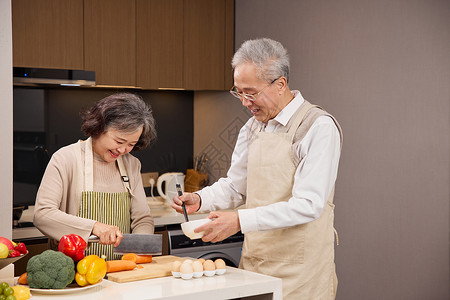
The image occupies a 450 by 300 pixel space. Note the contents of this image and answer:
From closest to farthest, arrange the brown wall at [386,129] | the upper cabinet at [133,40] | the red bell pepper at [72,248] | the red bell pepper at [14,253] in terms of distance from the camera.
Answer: the red bell pepper at [14,253] < the red bell pepper at [72,248] < the brown wall at [386,129] < the upper cabinet at [133,40]

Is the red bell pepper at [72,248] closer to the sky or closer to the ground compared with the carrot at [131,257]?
closer to the sky

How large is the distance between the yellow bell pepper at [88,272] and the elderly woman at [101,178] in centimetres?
46

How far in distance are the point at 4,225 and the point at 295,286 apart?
1.07 meters

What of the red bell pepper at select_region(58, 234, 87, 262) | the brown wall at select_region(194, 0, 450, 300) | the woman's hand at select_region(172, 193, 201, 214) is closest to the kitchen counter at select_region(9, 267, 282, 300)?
the red bell pepper at select_region(58, 234, 87, 262)

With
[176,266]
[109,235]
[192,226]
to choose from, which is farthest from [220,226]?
[109,235]

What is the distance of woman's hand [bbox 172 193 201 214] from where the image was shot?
7.48 ft

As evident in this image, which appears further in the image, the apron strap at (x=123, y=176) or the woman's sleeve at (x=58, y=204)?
the apron strap at (x=123, y=176)

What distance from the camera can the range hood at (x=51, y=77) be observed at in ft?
10.5

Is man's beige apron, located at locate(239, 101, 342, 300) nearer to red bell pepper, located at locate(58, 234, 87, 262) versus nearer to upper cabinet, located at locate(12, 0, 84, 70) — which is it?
red bell pepper, located at locate(58, 234, 87, 262)

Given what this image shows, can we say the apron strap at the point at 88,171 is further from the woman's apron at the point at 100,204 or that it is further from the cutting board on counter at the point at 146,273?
the cutting board on counter at the point at 146,273

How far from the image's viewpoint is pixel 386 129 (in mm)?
3160

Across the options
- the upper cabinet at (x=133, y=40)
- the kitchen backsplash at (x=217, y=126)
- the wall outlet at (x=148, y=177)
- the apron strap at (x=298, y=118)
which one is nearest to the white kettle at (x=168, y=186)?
the wall outlet at (x=148, y=177)

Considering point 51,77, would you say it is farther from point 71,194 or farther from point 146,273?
point 146,273

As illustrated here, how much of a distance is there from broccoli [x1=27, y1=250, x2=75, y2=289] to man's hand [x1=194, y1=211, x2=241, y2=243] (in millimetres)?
468
